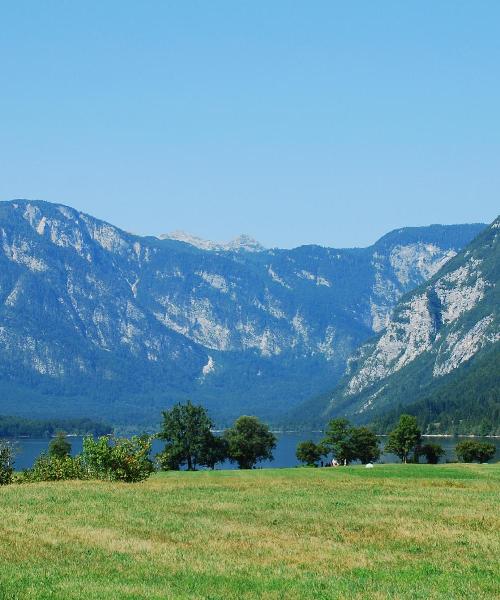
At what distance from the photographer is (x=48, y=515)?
168ft

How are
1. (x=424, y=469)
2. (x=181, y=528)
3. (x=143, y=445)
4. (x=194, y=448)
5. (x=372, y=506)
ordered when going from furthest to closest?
(x=194, y=448), (x=424, y=469), (x=143, y=445), (x=372, y=506), (x=181, y=528)

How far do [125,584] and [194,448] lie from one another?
436 ft

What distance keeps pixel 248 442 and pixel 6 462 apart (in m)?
79.5

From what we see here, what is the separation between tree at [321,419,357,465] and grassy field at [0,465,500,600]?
110 m

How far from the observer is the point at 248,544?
41.4 metres

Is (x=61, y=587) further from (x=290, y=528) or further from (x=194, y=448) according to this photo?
(x=194, y=448)

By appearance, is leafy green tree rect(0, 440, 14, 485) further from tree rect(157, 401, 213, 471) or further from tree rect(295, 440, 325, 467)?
tree rect(295, 440, 325, 467)

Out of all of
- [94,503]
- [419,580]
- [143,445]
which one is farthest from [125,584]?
[143,445]

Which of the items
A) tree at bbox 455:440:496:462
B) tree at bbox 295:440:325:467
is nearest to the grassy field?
tree at bbox 295:440:325:467

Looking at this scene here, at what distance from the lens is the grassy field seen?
3322cm

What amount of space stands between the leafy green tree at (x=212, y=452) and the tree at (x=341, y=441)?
61.3 ft

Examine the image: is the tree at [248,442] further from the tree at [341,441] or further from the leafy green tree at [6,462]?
the leafy green tree at [6,462]

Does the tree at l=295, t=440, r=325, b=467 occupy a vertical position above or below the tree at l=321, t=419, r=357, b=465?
below

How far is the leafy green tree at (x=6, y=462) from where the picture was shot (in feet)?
293
